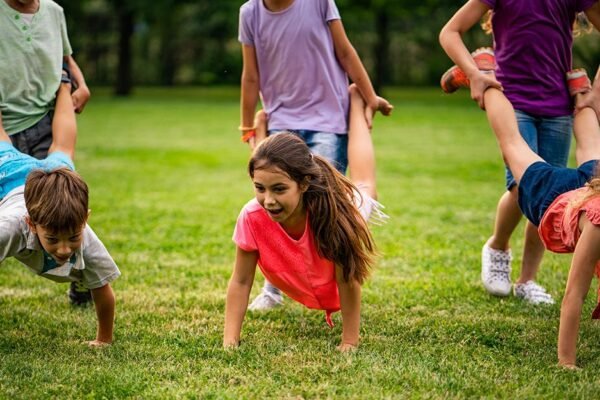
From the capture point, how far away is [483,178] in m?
11.3

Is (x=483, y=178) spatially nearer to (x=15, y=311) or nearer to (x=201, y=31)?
(x=15, y=311)

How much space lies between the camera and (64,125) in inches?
184

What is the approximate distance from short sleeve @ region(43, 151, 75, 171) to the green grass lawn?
0.92m

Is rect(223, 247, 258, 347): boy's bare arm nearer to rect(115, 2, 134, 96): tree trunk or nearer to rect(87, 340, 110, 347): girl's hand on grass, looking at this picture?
rect(87, 340, 110, 347): girl's hand on grass

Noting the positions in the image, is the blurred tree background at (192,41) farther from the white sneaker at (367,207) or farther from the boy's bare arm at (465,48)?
the white sneaker at (367,207)

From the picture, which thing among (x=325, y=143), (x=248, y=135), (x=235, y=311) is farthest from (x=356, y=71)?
(x=235, y=311)

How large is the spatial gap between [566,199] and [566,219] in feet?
0.42

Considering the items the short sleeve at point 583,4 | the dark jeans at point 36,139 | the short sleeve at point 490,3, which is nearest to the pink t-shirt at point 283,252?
the dark jeans at point 36,139

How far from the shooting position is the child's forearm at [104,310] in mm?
4055

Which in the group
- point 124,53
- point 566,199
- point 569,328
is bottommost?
point 124,53

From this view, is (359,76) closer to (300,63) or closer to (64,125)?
(300,63)

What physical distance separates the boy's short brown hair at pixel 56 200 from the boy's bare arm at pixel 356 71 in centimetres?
187

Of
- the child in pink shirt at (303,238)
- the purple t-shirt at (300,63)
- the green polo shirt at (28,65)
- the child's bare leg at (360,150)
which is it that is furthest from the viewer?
the purple t-shirt at (300,63)

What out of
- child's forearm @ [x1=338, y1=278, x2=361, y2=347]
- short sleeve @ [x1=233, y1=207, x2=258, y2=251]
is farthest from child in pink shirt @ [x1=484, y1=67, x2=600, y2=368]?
short sleeve @ [x1=233, y1=207, x2=258, y2=251]
